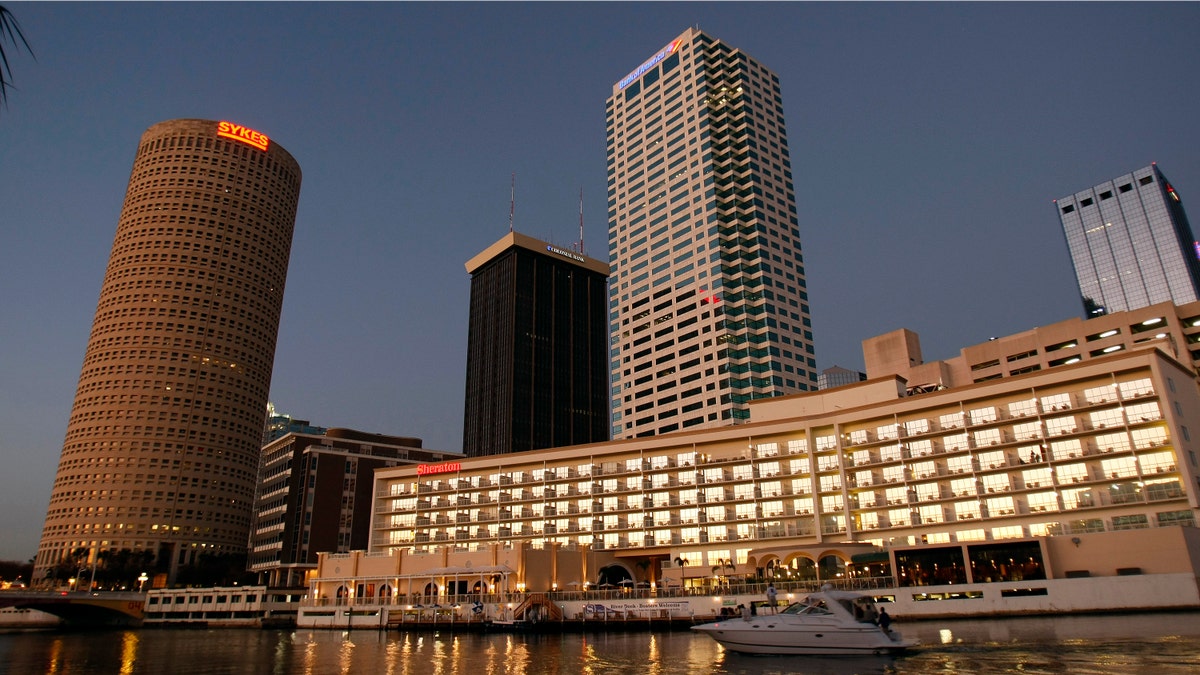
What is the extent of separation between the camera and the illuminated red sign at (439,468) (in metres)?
115

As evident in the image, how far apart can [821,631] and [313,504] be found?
5143 inches

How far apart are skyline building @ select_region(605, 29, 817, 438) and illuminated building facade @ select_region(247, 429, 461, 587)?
54176 mm

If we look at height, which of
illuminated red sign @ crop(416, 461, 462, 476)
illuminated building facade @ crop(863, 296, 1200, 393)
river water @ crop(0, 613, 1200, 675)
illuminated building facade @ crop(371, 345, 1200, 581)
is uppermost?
illuminated building facade @ crop(863, 296, 1200, 393)

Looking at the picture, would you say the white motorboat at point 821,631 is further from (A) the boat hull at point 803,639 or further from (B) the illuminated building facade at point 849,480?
(B) the illuminated building facade at point 849,480

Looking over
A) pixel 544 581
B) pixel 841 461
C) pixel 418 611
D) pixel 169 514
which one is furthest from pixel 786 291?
pixel 169 514

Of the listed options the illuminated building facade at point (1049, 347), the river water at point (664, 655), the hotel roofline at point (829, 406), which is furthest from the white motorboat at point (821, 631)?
the illuminated building facade at point (1049, 347)

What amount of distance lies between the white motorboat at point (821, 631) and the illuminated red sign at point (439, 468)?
7658 cm

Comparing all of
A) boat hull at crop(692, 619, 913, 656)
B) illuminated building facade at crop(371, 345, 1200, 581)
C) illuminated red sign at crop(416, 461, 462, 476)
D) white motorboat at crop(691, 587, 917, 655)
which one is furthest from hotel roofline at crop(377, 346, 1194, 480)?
boat hull at crop(692, 619, 913, 656)

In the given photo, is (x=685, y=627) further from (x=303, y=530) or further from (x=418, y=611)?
(x=303, y=530)

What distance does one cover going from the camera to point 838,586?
71.8m

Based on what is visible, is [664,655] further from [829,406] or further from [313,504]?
[313,504]

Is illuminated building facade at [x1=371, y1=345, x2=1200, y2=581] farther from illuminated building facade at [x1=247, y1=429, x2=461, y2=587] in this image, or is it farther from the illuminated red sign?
illuminated building facade at [x1=247, y1=429, x2=461, y2=587]

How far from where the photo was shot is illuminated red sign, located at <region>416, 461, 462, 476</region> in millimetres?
114688

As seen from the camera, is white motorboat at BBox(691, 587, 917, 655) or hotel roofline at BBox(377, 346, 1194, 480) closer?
white motorboat at BBox(691, 587, 917, 655)
